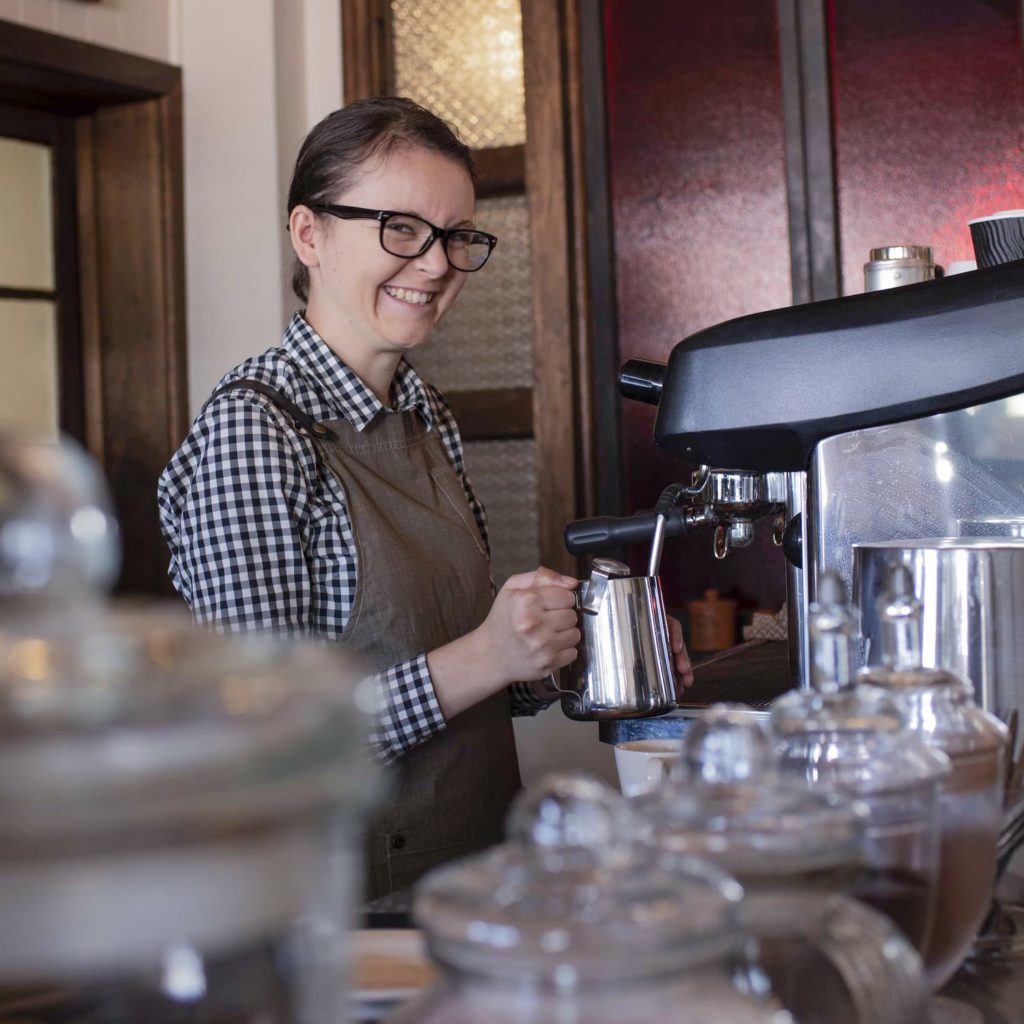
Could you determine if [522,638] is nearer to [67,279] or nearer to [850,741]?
[850,741]

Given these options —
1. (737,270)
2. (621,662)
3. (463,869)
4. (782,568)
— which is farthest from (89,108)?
(463,869)

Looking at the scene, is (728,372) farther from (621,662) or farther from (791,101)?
(791,101)

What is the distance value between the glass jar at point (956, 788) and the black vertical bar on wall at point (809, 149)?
2.39m

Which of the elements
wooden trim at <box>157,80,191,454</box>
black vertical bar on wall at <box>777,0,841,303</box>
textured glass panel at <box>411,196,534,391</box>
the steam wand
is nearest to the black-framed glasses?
the steam wand

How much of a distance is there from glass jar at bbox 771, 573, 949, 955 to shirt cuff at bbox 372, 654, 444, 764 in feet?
3.13

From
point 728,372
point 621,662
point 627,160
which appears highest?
point 627,160

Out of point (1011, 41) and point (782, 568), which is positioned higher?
point (1011, 41)

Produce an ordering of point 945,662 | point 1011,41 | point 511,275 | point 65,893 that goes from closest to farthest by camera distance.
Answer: point 65,893 → point 945,662 → point 1011,41 → point 511,275

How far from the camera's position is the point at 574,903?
346 mm

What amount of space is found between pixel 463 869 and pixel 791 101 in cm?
277

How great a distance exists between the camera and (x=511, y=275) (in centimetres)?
326

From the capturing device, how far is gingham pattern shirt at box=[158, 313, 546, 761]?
147 cm

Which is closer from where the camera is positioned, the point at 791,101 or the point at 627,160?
the point at 791,101

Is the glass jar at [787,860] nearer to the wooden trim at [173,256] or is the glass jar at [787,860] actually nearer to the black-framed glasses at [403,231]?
the black-framed glasses at [403,231]
